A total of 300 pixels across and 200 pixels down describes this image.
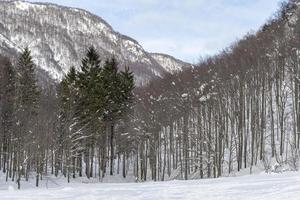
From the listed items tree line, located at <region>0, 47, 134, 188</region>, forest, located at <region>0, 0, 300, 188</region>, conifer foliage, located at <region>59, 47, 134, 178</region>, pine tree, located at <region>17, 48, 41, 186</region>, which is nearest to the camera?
pine tree, located at <region>17, 48, 41, 186</region>

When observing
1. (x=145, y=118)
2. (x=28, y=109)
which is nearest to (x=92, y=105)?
(x=28, y=109)

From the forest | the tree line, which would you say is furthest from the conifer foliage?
the forest

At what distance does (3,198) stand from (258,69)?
4549 cm

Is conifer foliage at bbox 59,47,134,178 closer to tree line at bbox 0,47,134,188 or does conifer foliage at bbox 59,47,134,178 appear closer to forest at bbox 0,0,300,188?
tree line at bbox 0,47,134,188

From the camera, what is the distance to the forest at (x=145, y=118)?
44250mm

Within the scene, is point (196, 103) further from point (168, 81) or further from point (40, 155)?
point (40, 155)

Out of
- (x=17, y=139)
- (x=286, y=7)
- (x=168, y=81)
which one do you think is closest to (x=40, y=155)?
(x=17, y=139)

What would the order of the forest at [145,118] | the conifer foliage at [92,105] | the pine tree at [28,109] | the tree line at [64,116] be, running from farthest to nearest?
the conifer foliage at [92,105] → the forest at [145,118] → the tree line at [64,116] → the pine tree at [28,109]

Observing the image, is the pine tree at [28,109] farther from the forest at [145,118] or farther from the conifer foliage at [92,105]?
the conifer foliage at [92,105]

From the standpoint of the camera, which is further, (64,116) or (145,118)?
(145,118)

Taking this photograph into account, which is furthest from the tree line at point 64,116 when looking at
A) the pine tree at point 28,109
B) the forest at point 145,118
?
the forest at point 145,118

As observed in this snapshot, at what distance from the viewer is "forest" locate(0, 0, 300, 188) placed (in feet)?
145

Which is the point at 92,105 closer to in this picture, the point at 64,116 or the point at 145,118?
the point at 64,116

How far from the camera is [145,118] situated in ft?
181
